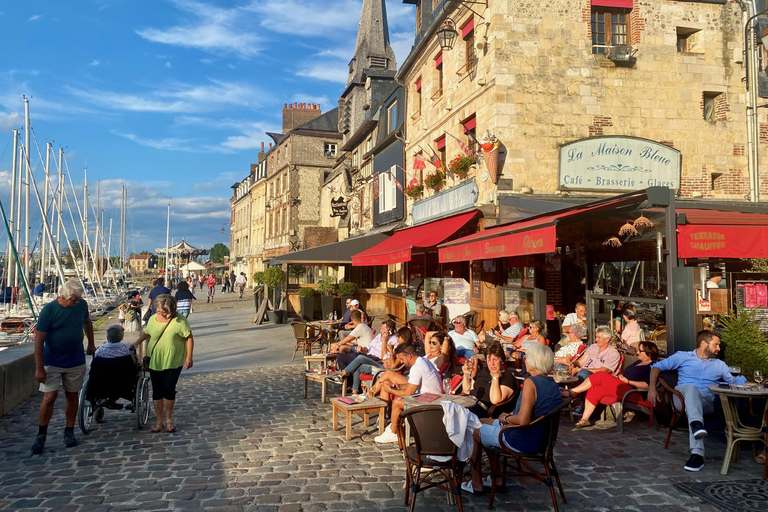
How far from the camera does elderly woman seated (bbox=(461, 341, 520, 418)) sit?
4758 millimetres

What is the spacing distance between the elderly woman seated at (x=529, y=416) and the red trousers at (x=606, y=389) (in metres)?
2.13

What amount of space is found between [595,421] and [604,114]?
7.29 meters

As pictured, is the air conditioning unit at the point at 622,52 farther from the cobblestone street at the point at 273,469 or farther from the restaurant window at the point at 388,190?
the restaurant window at the point at 388,190

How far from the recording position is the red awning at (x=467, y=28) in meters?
12.1

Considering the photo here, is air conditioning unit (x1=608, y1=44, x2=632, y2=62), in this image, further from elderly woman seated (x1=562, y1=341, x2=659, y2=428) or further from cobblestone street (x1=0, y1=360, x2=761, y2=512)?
cobblestone street (x1=0, y1=360, x2=761, y2=512)

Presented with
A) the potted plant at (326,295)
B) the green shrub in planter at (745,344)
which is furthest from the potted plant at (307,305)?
the green shrub in planter at (745,344)

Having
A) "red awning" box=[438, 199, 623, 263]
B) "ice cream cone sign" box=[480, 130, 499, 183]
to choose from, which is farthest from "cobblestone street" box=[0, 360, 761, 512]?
"ice cream cone sign" box=[480, 130, 499, 183]

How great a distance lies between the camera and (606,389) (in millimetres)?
5938

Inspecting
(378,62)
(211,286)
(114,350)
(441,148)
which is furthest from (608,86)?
(211,286)

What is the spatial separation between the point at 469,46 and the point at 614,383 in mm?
9336

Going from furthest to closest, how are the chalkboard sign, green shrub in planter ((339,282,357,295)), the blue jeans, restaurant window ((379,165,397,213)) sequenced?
restaurant window ((379,165,397,213))
green shrub in planter ((339,282,357,295))
the chalkboard sign
the blue jeans

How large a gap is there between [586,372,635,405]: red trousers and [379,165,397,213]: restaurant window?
12.7 m

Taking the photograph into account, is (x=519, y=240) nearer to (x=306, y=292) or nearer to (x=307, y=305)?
(x=307, y=305)

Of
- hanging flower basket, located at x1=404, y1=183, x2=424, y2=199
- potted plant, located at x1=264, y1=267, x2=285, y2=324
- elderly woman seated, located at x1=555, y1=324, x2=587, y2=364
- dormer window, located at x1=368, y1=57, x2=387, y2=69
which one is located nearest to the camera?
elderly woman seated, located at x1=555, y1=324, x2=587, y2=364
